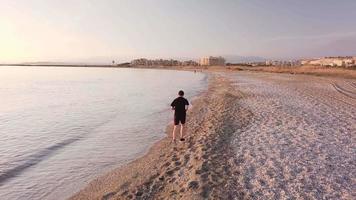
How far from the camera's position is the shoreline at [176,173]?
8500 mm

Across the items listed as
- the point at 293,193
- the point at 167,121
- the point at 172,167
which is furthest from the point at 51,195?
the point at 167,121

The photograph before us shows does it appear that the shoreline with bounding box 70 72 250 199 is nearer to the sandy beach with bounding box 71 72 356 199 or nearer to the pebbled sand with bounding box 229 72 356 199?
the sandy beach with bounding box 71 72 356 199

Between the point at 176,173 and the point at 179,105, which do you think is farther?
the point at 179,105

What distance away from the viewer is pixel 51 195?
9250mm

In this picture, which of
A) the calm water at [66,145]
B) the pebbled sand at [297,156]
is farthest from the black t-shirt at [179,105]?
the pebbled sand at [297,156]

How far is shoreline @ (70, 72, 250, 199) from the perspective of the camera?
850 cm

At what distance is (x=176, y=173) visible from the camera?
9945 mm

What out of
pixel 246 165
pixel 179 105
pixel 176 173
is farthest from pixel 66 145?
pixel 246 165

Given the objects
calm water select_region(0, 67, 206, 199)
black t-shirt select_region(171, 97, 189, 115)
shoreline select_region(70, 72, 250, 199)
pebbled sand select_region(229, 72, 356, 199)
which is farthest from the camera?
black t-shirt select_region(171, 97, 189, 115)

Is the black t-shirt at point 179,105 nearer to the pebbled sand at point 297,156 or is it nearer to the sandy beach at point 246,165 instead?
the sandy beach at point 246,165

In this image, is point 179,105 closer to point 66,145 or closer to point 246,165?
point 246,165

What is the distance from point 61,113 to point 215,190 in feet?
64.3

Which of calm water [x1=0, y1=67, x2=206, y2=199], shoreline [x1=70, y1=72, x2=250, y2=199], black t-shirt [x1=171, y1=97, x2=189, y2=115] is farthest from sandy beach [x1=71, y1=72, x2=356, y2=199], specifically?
black t-shirt [x1=171, y1=97, x2=189, y2=115]

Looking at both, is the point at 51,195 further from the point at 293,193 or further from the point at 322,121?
the point at 322,121
